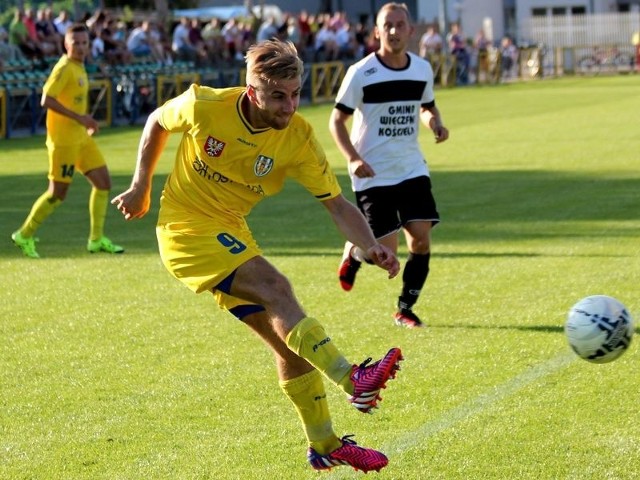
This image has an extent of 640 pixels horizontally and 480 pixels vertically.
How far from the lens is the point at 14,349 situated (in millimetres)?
8398

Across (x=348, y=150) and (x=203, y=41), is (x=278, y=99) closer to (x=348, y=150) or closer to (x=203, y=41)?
(x=348, y=150)

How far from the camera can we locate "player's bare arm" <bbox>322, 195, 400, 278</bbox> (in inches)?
217

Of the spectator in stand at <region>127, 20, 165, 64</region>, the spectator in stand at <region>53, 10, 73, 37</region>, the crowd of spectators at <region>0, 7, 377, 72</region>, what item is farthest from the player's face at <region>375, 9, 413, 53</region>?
the spectator in stand at <region>127, 20, 165, 64</region>

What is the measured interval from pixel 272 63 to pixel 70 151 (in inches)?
296

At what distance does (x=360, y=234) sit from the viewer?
18.5 ft

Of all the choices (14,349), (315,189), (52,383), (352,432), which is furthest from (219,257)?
(14,349)

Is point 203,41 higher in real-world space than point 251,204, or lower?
lower

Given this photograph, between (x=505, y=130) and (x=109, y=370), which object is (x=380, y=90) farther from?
(x=505, y=130)

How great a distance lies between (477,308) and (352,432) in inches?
124

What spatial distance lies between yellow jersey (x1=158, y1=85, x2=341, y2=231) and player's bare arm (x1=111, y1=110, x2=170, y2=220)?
7 cm

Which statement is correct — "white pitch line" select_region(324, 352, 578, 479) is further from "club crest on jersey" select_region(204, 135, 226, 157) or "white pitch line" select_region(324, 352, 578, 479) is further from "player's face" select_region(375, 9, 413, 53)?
"player's face" select_region(375, 9, 413, 53)

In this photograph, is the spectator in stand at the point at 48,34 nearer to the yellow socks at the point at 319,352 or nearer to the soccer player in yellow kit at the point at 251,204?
the soccer player in yellow kit at the point at 251,204

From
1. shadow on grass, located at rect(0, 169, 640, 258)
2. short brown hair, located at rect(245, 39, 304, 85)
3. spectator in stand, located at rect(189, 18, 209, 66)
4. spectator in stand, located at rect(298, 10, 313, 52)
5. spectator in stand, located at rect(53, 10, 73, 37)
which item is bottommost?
spectator in stand, located at rect(298, 10, 313, 52)

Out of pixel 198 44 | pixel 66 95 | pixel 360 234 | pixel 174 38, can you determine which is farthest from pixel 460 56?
pixel 360 234
